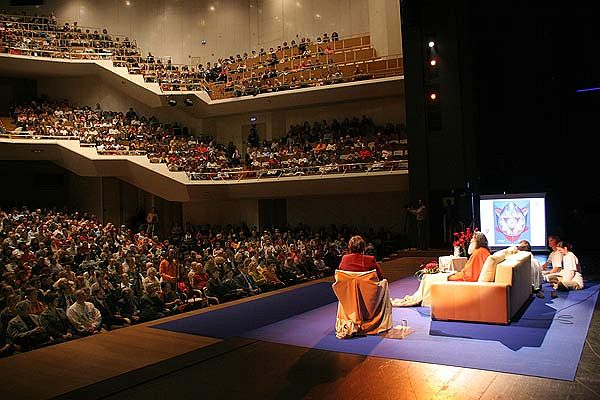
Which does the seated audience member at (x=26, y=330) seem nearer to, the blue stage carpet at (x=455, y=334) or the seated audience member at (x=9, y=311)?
the seated audience member at (x=9, y=311)

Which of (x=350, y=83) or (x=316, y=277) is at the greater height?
(x=350, y=83)

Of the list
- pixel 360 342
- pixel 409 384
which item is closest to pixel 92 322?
pixel 360 342

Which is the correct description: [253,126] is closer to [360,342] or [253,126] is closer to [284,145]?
[284,145]

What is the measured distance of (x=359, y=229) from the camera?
1919 centimetres

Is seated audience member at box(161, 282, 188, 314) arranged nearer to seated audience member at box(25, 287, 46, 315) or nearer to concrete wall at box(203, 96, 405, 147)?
seated audience member at box(25, 287, 46, 315)

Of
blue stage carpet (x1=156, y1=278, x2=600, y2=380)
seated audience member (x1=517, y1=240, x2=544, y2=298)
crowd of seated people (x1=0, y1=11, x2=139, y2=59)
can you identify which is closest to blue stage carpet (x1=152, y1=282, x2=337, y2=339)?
blue stage carpet (x1=156, y1=278, x2=600, y2=380)

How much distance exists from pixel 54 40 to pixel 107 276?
16023 mm

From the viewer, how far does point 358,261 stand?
240 inches

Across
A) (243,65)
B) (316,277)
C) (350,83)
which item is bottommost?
(316,277)

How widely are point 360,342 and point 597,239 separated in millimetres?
9639

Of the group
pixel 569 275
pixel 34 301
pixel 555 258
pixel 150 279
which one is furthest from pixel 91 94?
pixel 569 275

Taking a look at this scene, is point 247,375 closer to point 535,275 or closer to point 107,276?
Result: point 107,276

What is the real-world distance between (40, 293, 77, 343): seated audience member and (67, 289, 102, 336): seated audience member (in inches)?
3.6

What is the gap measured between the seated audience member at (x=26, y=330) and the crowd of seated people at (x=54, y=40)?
16403 mm
